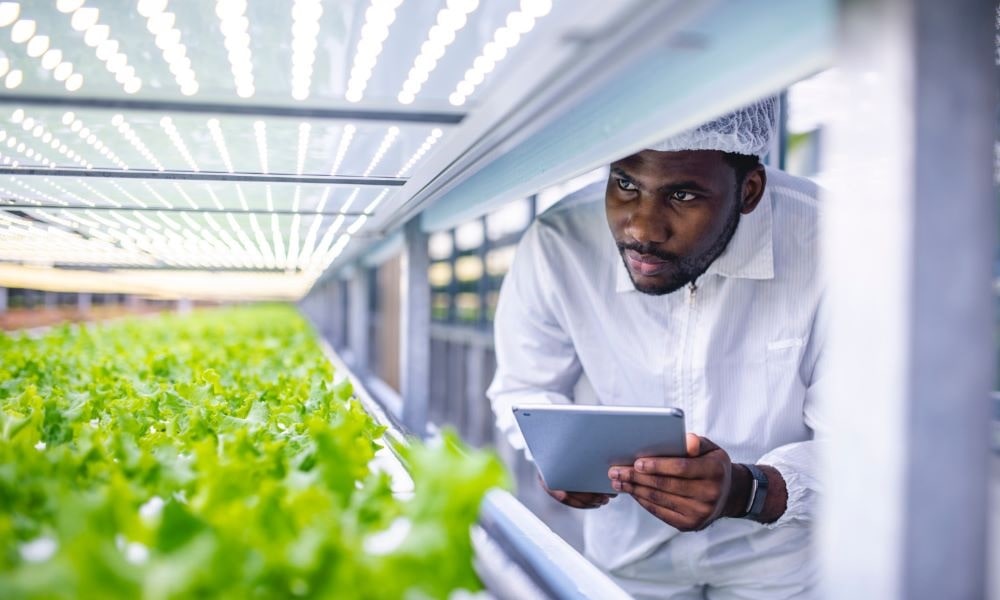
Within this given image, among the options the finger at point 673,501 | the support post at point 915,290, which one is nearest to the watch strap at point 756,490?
the finger at point 673,501

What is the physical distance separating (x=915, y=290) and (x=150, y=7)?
38.8 inches

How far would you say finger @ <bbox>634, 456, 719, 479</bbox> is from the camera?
5.67 feet

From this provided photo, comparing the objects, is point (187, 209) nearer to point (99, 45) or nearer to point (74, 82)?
point (74, 82)

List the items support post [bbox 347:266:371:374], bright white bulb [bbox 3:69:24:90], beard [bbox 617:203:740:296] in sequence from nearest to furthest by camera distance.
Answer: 1. bright white bulb [bbox 3:69:24:90]
2. beard [bbox 617:203:740:296]
3. support post [bbox 347:266:371:374]

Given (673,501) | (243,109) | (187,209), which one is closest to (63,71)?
(243,109)

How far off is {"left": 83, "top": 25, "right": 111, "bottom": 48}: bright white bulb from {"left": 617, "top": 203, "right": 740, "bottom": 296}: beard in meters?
1.25

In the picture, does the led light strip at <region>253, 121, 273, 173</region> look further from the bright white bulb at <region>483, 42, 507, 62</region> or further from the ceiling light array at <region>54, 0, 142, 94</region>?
the bright white bulb at <region>483, 42, 507, 62</region>

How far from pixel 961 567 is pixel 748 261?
1.38 meters

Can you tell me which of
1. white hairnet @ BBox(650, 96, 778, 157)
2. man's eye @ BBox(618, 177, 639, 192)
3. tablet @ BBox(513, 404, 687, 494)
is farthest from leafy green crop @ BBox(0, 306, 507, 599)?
white hairnet @ BBox(650, 96, 778, 157)

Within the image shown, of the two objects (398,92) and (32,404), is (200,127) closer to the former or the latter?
(398,92)

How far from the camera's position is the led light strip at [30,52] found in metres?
1.02

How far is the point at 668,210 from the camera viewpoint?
1.88 m

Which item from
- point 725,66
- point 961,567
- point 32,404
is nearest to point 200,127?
point 32,404

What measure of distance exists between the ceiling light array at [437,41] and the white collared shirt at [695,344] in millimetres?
1179
